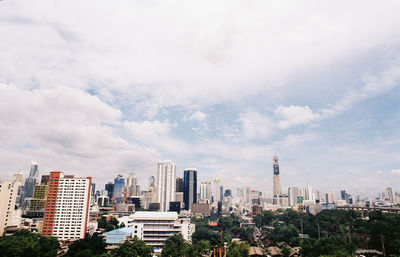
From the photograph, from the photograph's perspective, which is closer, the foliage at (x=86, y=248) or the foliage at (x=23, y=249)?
the foliage at (x=23, y=249)

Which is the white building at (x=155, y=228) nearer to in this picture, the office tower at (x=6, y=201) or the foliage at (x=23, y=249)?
the foliage at (x=23, y=249)

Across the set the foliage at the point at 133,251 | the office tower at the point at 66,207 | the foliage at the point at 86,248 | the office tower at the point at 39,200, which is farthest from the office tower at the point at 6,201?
the office tower at the point at 39,200

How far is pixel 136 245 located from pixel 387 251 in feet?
205

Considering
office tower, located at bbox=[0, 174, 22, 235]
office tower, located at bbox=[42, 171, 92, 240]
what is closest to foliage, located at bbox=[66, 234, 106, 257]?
office tower, located at bbox=[42, 171, 92, 240]

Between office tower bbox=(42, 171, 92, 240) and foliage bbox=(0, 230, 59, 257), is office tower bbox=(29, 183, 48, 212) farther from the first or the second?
foliage bbox=(0, 230, 59, 257)

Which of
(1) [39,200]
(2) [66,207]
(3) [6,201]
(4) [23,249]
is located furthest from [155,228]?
(1) [39,200]

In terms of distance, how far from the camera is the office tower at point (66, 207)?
8900 cm

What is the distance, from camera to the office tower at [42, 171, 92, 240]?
292 feet

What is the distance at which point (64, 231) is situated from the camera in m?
89.0

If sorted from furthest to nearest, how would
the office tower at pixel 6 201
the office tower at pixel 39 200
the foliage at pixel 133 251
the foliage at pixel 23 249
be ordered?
1. the office tower at pixel 39 200
2. the office tower at pixel 6 201
3. the foliage at pixel 133 251
4. the foliage at pixel 23 249

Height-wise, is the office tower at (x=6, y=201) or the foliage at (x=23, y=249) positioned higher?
the office tower at (x=6, y=201)

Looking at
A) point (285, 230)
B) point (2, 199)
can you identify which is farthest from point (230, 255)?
point (2, 199)

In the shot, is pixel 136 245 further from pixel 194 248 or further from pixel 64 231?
A: pixel 64 231

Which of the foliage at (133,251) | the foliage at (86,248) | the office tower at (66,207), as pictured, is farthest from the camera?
the office tower at (66,207)
